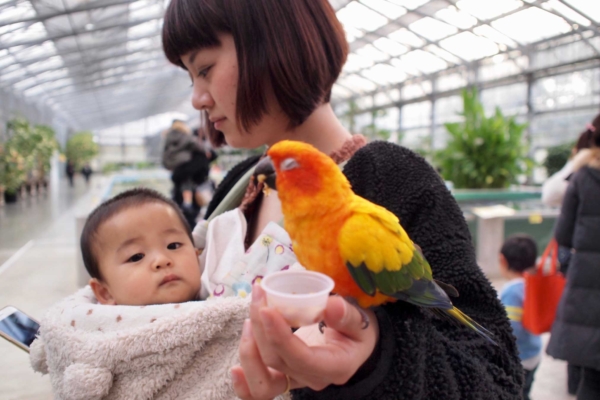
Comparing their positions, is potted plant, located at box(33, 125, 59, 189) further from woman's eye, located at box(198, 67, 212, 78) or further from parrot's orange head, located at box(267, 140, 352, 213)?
parrot's orange head, located at box(267, 140, 352, 213)

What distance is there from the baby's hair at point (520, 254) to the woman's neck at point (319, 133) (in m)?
2.08

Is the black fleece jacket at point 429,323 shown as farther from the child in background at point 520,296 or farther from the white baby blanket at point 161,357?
the child in background at point 520,296

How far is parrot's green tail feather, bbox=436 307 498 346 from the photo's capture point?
0.79 metres

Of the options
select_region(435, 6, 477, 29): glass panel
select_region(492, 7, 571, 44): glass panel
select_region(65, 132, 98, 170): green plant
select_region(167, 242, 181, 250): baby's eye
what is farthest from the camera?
select_region(65, 132, 98, 170): green plant

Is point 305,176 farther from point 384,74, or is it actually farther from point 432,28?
point 384,74

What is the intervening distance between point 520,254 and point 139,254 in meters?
2.46

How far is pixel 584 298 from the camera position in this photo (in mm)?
2158

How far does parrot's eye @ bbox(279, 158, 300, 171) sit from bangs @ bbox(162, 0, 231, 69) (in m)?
0.47

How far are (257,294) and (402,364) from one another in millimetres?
312

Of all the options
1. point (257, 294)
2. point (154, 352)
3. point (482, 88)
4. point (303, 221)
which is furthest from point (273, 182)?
point (482, 88)

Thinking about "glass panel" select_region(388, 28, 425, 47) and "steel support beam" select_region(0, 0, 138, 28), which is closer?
"steel support beam" select_region(0, 0, 138, 28)

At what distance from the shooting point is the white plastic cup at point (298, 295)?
50 centimetres

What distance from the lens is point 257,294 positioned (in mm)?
512

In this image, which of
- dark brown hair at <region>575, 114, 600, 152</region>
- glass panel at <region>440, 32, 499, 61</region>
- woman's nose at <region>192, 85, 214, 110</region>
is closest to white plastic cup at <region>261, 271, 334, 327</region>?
woman's nose at <region>192, 85, 214, 110</region>
